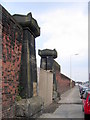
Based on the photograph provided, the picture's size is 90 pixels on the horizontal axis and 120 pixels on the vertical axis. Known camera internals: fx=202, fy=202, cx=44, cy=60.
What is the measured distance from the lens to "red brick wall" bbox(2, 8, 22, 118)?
6254 millimetres

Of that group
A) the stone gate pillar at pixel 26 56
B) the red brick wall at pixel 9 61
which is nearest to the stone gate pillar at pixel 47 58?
the stone gate pillar at pixel 26 56

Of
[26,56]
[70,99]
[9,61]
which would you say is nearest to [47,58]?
[70,99]

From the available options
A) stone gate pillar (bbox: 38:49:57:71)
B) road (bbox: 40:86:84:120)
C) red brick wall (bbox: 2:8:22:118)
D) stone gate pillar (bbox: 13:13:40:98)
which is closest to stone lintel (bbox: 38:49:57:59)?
stone gate pillar (bbox: 38:49:57:71)

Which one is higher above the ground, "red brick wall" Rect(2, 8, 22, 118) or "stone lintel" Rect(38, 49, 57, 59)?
"stone lintel" Rect(38, 49, 57, 59)

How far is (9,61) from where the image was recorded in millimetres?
6688

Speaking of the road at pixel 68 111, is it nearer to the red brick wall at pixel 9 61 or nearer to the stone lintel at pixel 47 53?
the red brick wall at pixel 9 61

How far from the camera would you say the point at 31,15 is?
8180 millimetres

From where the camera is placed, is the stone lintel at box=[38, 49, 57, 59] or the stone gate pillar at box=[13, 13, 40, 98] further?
the stone lintel at box=[38, 49, 57, 59]

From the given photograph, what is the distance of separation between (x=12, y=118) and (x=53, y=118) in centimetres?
307

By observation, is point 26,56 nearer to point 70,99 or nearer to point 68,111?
point 68,111

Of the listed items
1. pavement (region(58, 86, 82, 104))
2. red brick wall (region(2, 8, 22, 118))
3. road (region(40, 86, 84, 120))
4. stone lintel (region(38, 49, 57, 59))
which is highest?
stone lintel (region(38, 49, 57, 59))

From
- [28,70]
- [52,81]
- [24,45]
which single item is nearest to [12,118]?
[28,70]

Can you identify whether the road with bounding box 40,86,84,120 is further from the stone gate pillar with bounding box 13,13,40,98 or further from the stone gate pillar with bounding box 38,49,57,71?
the stone gate pillar with bounding box 38,49,57,71

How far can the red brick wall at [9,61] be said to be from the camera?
6254mm
